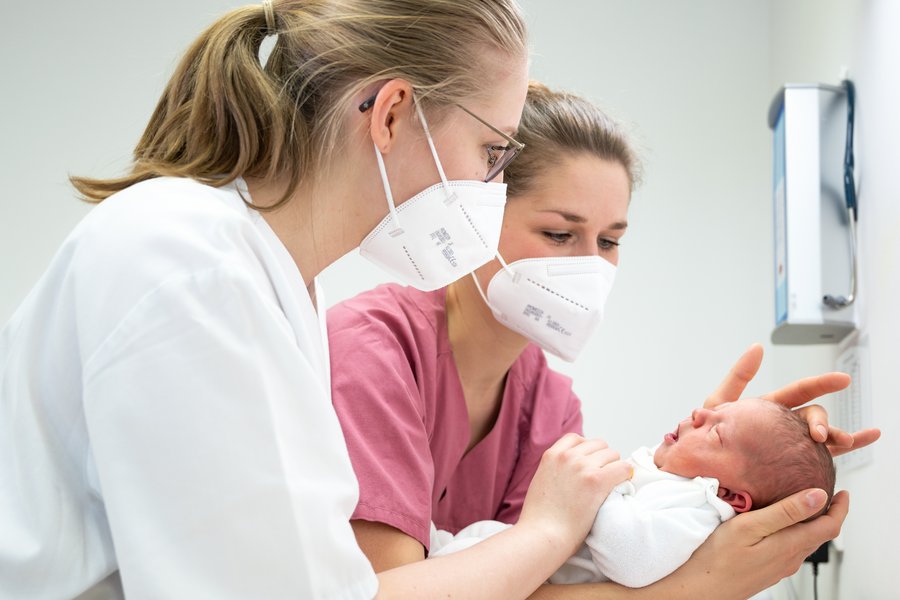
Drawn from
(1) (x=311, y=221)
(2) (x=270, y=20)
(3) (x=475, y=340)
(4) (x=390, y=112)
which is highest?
(2) (x=270, y=20)

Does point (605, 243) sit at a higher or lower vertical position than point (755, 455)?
higher

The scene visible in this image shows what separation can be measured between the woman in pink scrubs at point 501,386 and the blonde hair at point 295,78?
0.42 m

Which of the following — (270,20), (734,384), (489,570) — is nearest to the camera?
(489,570)

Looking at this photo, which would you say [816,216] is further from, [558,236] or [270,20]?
[270,20]

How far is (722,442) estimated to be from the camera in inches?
58.8

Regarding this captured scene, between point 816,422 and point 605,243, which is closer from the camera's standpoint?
point 816,422

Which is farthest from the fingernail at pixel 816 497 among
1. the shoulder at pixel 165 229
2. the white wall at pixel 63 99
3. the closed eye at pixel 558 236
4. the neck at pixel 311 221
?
the white wall at pixel 63 99

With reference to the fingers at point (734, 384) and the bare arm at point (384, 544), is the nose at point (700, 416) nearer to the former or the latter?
the fingers at point (734, 384)

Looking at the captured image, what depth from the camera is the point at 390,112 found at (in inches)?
48.3

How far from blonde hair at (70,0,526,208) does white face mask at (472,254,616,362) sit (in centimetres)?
47

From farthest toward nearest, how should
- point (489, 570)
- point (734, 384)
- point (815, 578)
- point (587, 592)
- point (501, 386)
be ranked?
point (815, 578) < point (501, 386) < point (734, 384) < point (587, 592) < point (489, 570)

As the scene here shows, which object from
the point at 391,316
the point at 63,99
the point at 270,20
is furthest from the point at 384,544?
the point at 63,99

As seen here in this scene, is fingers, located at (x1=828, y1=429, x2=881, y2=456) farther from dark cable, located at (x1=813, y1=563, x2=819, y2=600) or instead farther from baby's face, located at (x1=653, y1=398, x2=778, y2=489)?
dark cable, located at (x1=813, y1=563, x2=819, y2=600)

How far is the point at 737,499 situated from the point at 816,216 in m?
0.87
